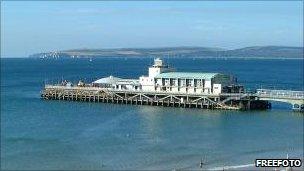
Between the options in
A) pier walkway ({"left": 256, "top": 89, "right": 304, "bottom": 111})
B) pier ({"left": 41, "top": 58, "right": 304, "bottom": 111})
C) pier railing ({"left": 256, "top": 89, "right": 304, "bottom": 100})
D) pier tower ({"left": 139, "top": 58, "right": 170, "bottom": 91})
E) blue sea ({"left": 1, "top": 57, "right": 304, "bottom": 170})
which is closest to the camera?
blue sea ({"left": 1, "top": 57, "right": 304, "bottom": 170})

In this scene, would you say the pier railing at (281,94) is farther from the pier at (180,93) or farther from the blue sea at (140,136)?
the blue sea at (140,136)

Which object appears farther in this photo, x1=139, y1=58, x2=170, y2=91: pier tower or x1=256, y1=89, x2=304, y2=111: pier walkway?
x1=139, y1=58, x2=170, y2=91: pier tower

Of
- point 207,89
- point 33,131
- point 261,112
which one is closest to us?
point 33,131

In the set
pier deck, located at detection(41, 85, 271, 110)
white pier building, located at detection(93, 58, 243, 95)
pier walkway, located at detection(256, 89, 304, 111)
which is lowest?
pier deck, located at detection(41, 85, 271, 110)

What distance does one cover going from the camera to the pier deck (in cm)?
7238

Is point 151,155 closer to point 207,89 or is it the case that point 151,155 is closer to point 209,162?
point 209,162

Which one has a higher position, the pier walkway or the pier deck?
the pier walkway

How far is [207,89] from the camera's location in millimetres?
74812

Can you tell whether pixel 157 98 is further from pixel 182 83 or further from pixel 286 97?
pixel 286 97

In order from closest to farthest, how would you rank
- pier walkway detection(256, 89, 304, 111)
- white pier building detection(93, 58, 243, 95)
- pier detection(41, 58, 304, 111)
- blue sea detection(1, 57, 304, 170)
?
blue sea detection(1, 57, 304, 170)
pier walkway detection(256, 89, 304, 111)
pier detection(41, 58, 304, 111)
white pier building detection(93, 58, 243, 95)

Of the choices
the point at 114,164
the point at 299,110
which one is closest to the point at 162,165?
the point at 114,164

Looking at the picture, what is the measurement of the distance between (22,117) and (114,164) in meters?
25.1

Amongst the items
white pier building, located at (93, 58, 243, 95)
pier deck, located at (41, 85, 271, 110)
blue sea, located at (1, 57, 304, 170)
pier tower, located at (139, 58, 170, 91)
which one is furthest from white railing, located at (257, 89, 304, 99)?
pier tower, located at (139, 58, 170, 91)

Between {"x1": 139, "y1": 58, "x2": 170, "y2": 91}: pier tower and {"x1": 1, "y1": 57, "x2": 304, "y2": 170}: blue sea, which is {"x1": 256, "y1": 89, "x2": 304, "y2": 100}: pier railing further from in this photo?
{"x1": 139, "y1": 58, "x2": 170, "y2": 91}: pier tower
